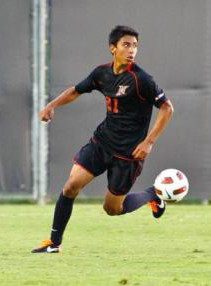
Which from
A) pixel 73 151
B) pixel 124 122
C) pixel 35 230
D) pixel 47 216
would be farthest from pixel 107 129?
pixel 73 151

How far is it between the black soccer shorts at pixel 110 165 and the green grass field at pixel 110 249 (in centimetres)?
60

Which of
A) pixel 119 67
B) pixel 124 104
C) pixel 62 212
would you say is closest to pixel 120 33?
pixel 119 67

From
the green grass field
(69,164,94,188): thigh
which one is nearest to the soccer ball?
the green grass field

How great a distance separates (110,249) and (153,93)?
5.03 ft

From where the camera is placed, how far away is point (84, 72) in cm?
1494

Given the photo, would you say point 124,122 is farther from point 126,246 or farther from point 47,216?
point 47,216

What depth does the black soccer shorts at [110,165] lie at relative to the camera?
30.6 feet

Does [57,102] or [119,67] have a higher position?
[119,67]

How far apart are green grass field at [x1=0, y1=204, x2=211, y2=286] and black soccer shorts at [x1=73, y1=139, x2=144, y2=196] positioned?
60cm

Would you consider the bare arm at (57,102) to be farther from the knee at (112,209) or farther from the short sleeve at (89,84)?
the knee at (112,209)

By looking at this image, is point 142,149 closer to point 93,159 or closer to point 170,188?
point 93,159

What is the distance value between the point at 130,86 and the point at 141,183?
5.95 m

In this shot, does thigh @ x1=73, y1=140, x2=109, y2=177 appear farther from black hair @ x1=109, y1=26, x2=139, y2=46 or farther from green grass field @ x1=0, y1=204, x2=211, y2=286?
black hair @ x1=109, y1=26, x2=139, y2=46

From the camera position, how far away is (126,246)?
392 inches
